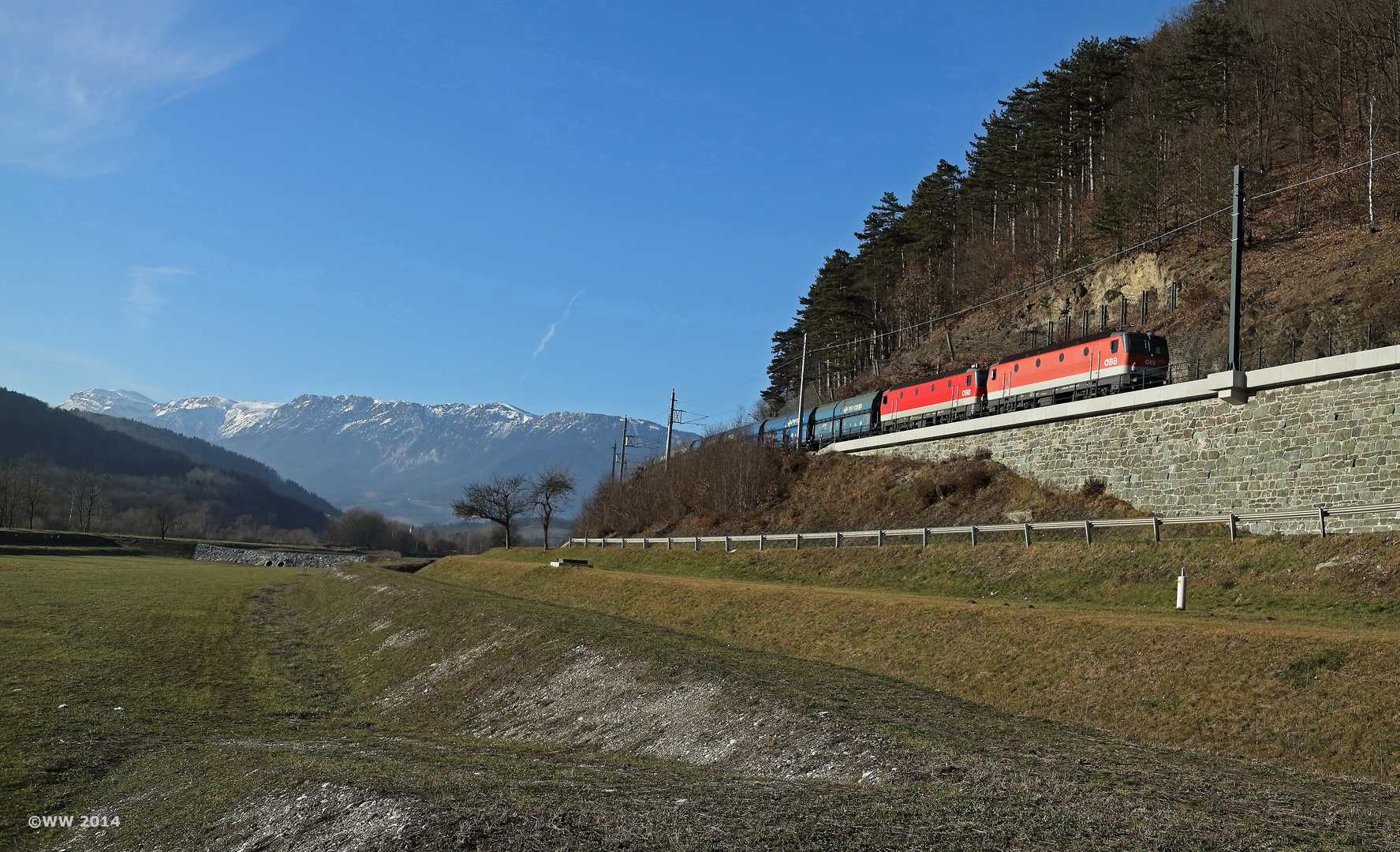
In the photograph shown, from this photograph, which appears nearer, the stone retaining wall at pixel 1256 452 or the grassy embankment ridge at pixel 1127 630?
the grassy embankment ridge at pixel 1127 630

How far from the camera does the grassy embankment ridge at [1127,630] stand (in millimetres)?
14062

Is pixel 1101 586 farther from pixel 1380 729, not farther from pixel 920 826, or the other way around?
pixel 920 826

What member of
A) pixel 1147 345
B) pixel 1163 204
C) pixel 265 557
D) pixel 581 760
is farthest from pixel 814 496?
pixel 265 557

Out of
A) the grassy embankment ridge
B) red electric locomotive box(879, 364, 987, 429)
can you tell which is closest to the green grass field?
the grassy embankment ridge

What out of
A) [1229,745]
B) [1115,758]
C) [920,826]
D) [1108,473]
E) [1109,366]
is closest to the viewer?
[920,826]

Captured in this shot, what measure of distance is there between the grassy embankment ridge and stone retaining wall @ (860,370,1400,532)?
2.98m

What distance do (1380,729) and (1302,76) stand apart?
198ft

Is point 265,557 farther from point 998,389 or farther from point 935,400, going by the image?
point 998,389

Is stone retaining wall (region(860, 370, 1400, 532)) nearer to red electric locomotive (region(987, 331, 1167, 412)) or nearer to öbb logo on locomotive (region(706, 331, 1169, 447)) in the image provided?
red electric locomotive (region(987, 331, 1167, 412))

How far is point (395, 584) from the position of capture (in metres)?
47.2

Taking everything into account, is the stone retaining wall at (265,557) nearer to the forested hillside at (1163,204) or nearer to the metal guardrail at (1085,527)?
the forested hillside at (1163,204)

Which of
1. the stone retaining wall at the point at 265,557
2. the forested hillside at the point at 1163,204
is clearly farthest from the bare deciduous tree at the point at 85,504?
the forested hillside at the point at 1163,204

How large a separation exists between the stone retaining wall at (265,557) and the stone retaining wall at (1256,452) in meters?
84.8

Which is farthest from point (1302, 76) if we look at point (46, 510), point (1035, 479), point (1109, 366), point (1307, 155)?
point (46, 510)
